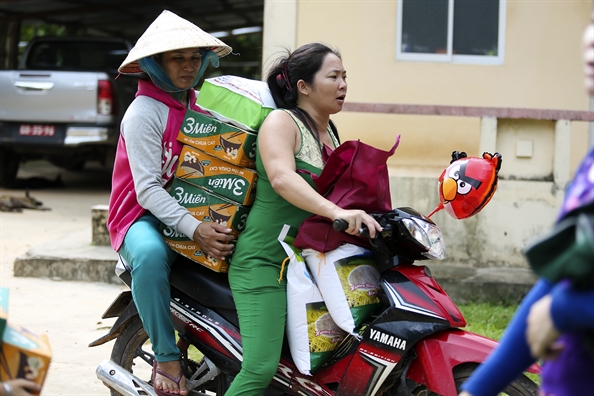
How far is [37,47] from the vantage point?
1188 centimetres

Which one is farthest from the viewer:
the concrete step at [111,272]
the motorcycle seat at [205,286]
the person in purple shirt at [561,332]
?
the concrete step at [111,272]

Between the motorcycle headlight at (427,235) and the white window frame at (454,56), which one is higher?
the white window frame at (454,56)

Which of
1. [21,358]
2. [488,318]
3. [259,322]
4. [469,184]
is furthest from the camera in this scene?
[488,318]

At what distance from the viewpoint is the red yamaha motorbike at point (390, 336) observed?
291cm

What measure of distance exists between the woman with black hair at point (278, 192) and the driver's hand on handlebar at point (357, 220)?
0.15m

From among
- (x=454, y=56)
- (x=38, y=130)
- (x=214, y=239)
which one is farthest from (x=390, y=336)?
(x=38, y=130)

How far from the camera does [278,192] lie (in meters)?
3.06

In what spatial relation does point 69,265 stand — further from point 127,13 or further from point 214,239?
point 127,13

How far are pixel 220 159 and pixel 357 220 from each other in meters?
0.76

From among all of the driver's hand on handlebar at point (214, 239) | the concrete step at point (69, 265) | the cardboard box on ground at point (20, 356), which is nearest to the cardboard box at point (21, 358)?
the cardboard box on ground at point (20, 356)

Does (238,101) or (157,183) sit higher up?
(238,101)

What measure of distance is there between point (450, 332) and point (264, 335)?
0.72 meters

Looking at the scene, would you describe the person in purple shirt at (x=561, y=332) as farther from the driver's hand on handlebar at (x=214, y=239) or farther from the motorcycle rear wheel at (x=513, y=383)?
the driver's hand on handlebar at (x=214, y=239)

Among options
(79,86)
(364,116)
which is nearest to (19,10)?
(79,86)
